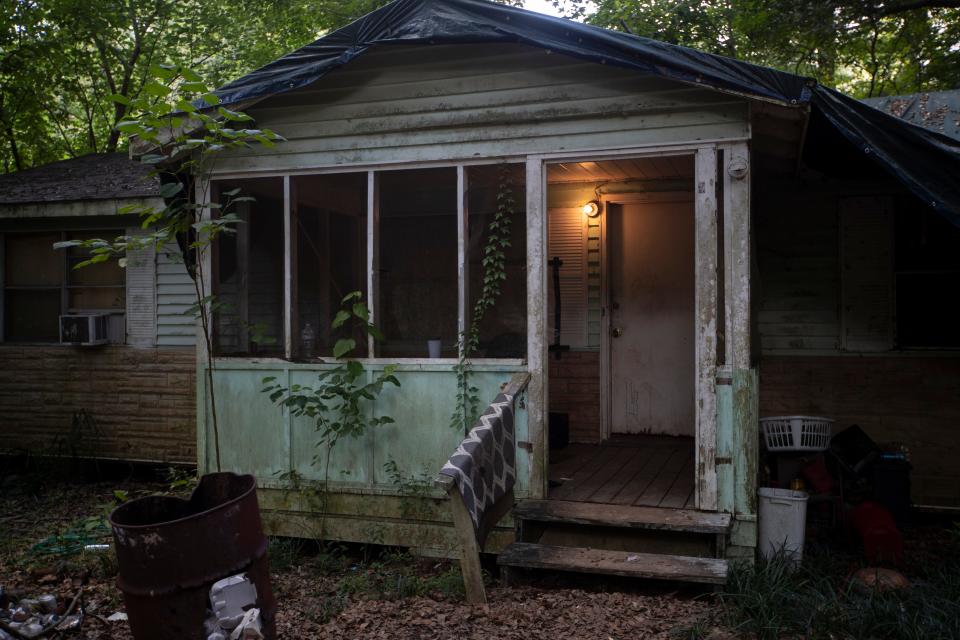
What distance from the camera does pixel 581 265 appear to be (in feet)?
23.5

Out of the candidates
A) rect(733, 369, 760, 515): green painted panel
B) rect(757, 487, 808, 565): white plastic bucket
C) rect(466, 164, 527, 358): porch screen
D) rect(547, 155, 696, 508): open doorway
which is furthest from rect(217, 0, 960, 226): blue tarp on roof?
rect(547, 155, 696, 508): open doorway

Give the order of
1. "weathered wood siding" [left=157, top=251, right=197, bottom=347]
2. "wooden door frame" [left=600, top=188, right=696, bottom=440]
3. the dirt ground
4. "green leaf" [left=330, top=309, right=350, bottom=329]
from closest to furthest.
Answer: the dirt ground, "green leaf" [left=330, top=309, right=350, bottom=329], "wooden door frame" [left=600, top=188, right=696, bottom=440], "weathered wood siding" [left=157, top=251, right=197, bottom=347]

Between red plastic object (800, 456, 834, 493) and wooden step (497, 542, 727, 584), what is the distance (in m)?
1.66

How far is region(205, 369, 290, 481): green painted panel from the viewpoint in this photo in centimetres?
564

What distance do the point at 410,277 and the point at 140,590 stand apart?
3.15 metres

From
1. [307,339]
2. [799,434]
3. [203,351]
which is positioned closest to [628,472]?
[799,434]

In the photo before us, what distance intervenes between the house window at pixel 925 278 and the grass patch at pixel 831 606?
93.9 inches

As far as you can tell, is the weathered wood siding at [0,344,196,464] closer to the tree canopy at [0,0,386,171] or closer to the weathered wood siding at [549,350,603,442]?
the weathered wood siding at [549,350,603,442]

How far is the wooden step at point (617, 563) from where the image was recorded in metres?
4.17

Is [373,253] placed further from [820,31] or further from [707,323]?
[820,31]

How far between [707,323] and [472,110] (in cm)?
211

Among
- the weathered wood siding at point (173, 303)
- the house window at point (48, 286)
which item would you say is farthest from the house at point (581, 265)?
the house window at point (48, 286)

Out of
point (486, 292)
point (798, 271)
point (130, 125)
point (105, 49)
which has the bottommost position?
point (486, 292)

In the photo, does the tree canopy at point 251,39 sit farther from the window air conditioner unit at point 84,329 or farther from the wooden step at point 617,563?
the wooden step at point 617,563
